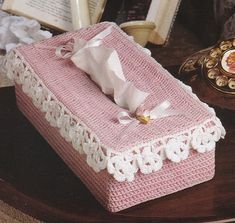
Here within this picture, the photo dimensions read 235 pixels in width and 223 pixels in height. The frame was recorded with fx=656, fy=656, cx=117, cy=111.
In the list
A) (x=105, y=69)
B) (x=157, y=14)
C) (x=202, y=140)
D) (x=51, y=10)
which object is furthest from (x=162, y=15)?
(x=202, y=140)

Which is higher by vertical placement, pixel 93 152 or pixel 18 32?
pixel 93 152

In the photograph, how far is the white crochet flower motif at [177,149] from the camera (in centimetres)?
90

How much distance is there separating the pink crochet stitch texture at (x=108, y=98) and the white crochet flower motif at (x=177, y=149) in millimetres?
14

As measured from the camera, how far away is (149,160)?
0.88m

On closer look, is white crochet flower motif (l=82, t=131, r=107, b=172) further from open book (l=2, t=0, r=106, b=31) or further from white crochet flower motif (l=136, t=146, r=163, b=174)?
open book (l=2, t=0, r=106, b=31)

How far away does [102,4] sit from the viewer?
153cm

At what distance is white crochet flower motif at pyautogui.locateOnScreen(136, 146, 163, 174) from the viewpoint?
0.88 metres

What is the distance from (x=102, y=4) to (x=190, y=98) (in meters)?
0.61

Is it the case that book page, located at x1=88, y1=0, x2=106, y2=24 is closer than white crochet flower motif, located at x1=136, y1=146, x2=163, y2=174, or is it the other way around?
white crochet flower motif, located at x1=136, y1=146, x2=163, y2=174

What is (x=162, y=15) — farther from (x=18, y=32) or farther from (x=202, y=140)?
(x=202, y=140)

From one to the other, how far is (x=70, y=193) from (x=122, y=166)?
141 millimetres

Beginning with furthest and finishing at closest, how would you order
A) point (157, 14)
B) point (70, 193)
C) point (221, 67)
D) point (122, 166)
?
point (157, 14) → point (221, 67) → point (70, 193) → point (122, 166)

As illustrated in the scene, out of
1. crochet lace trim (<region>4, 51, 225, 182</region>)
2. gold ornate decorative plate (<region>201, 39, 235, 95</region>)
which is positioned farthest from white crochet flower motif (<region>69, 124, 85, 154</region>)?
gold ornate decorative plate (<region>201, 39, 235, 95</region>)

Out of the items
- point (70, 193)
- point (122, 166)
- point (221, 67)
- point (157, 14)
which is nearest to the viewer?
point (122, 166)
